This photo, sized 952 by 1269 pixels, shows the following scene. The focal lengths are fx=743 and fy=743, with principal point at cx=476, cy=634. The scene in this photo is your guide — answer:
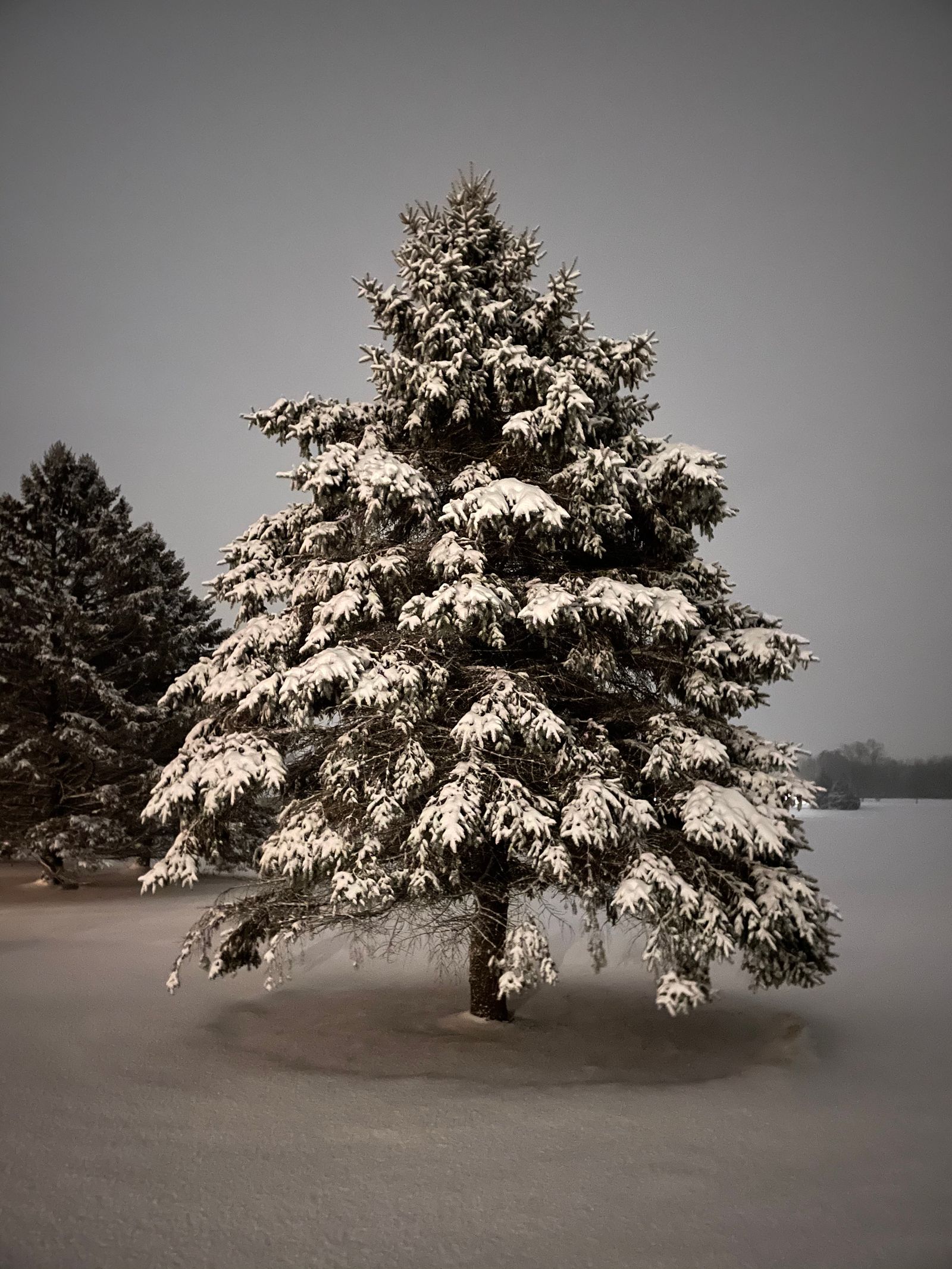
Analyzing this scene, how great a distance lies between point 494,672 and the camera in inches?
270

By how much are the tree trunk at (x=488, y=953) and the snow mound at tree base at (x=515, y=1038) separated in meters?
→ 0.18

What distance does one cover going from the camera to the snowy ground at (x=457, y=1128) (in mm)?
4059

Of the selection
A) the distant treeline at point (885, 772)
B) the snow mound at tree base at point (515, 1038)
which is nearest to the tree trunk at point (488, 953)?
the snow mound at tree base at point (515, 1038)

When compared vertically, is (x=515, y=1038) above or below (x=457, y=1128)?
below

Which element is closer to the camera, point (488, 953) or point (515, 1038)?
point (515, 1038)

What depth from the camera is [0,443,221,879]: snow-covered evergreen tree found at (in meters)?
15.6

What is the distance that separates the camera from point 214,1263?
382 cm

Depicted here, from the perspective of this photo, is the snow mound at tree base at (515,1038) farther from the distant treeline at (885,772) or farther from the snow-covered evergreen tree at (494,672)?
the distant treeline at (885,772)

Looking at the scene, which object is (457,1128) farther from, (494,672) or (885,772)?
(885,772)

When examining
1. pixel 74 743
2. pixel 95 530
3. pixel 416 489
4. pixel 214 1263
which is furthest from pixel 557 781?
pixel 95 530

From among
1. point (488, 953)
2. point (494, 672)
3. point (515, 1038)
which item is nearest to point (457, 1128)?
point (515, 1038)

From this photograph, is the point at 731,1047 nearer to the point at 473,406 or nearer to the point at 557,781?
the point at 557,781

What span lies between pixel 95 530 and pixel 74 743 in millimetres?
5046

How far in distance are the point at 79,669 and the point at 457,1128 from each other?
13550 mm
